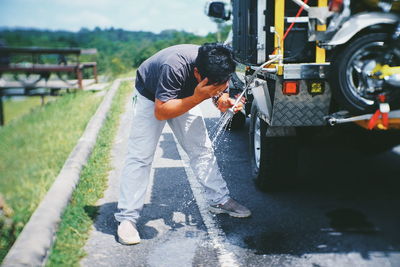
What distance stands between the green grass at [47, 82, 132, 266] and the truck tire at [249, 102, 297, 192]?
1689 millimetres

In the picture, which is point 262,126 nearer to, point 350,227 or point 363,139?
point 363,139

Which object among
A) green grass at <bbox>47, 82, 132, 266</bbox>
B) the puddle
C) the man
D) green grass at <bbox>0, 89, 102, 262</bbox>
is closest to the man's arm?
the man

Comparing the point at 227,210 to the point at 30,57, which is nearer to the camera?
the point at 227,210

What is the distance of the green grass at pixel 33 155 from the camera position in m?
4.39

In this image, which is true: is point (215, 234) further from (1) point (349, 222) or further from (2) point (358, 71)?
(2) point (358, 71)

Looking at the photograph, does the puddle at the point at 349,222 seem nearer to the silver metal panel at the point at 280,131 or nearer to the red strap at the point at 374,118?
the silver metal panel at the point at 280,131

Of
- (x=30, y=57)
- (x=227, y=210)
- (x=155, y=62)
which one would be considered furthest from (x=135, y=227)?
(x=30, y=57)

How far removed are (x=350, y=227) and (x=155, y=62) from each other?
2112 millimetres

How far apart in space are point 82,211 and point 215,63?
197 centimetres

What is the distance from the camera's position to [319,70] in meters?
3.34

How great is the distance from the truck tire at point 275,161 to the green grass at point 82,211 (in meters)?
1.69

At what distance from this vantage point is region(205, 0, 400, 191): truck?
302 cm

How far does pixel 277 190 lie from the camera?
452 cm

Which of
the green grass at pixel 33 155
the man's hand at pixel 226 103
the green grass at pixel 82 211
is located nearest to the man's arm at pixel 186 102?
the man's hand at pixel 226 103
